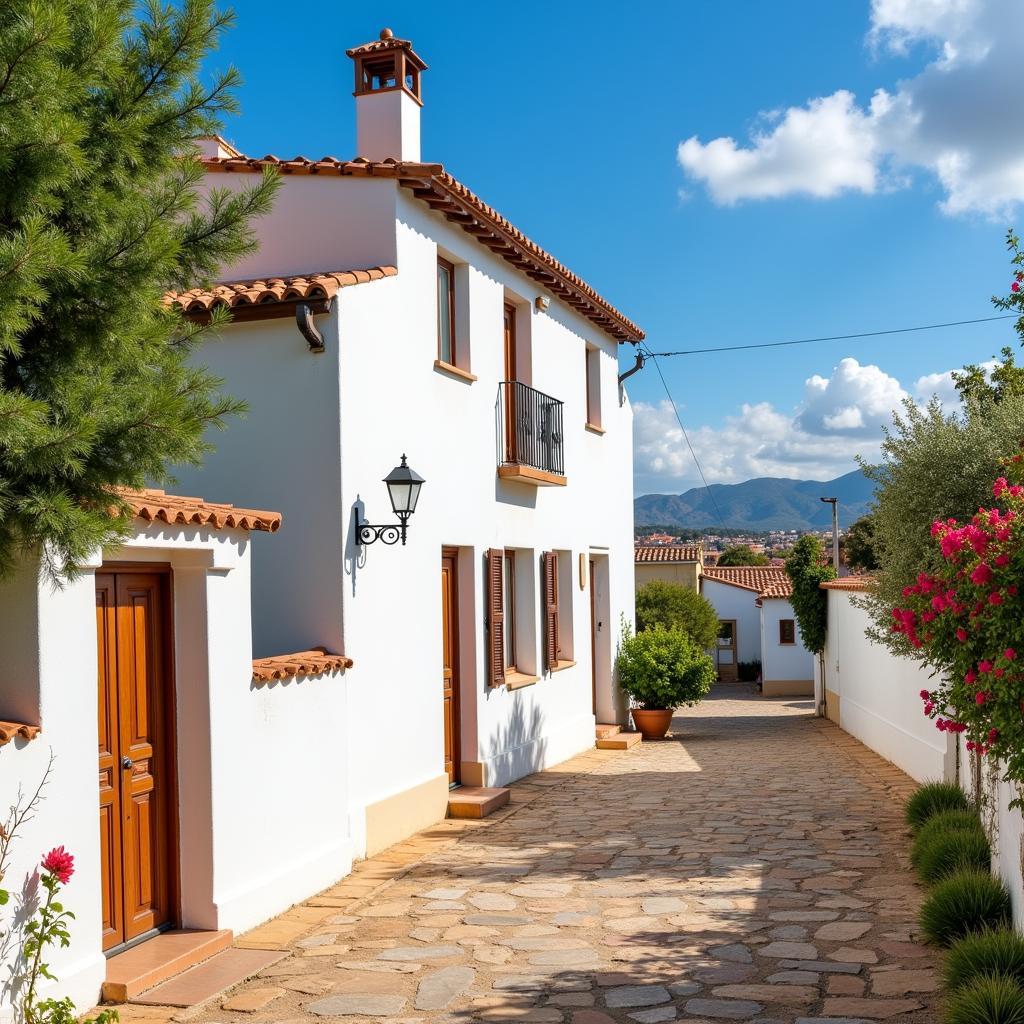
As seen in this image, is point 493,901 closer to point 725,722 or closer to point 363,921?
point 363,921

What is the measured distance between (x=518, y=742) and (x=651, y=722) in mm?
5362

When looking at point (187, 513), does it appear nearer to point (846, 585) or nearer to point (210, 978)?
point (210, 978)

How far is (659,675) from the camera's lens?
1745 centimetres

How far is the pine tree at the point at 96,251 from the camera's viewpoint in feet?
14.1

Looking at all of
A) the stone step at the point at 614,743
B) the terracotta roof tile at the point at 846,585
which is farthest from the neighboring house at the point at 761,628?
the stone step at the point at 614,743

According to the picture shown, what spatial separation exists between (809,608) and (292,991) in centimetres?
1862

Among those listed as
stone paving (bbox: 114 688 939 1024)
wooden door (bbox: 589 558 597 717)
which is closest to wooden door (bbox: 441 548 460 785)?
stone paving (bbox: 114 688 939 1024)

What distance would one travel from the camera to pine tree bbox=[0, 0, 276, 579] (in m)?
4.31

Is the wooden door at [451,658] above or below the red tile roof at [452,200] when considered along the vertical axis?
below

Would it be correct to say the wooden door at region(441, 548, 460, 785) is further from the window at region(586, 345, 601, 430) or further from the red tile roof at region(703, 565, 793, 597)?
the red tile roof at region(703, 565, 793, 597)

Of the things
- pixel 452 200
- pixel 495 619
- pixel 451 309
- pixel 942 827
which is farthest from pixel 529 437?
pixel 942 827

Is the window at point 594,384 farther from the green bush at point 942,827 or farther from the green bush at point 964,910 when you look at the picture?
the green bush at point 964,910

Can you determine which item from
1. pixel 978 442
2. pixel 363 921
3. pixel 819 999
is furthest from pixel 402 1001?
pixel 978 442

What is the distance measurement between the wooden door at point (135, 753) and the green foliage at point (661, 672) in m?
11.4
